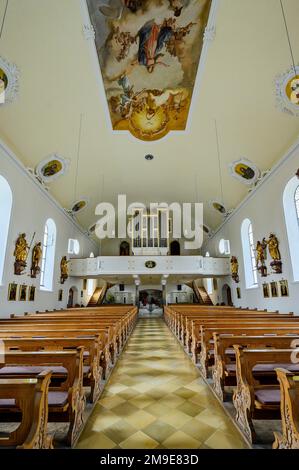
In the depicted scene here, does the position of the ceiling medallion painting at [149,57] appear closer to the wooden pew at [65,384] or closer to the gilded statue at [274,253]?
the gilded statue at [274,253]

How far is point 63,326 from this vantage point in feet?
15.2

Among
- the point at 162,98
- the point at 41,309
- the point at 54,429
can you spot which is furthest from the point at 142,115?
the point at 54,429

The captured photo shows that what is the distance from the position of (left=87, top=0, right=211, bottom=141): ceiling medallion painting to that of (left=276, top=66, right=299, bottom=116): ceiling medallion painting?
222 cm

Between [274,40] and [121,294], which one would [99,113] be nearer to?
[274,40]

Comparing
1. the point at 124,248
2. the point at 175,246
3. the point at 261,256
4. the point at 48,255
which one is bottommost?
the point at 261,256

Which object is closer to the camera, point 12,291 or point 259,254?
point 12,291

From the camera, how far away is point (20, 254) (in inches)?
308

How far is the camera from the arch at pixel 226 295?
565 inches

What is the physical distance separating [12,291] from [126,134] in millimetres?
6501

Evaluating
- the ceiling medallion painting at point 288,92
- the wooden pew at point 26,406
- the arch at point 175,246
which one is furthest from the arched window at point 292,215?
the arch at point 175,246

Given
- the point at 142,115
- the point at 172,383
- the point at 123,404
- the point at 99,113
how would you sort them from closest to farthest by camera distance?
the point at 123,404 < the point at 172,383 < the point at 99,113 < the point at 142,115

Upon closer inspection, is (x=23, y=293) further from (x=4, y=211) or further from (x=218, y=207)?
(x=218, y=207)

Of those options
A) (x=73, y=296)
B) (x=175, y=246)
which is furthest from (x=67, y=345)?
(x=175, y=246)
